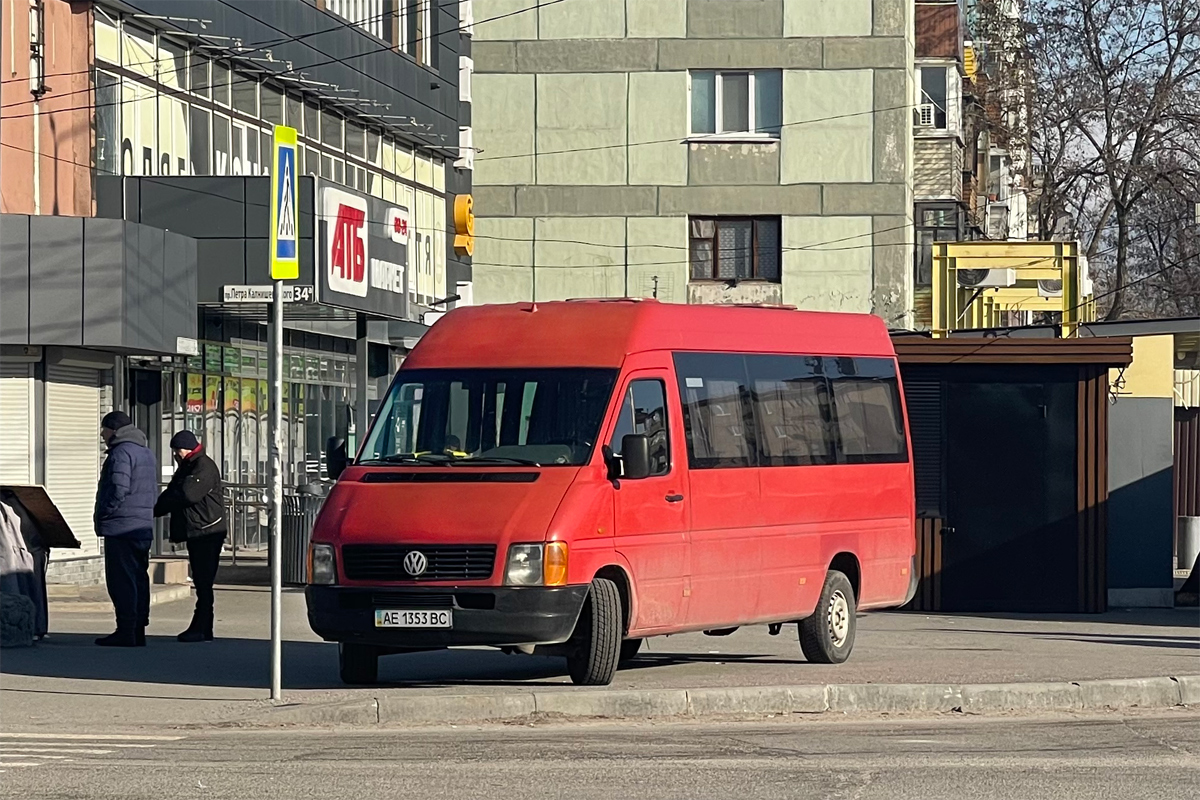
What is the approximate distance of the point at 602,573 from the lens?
13.5 m

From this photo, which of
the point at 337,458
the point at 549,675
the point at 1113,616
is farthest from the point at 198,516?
the point at 1113,616

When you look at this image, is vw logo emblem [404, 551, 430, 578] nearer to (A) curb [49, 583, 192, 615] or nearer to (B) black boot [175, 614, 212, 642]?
(B) black boot [175, 614, 212, 642]

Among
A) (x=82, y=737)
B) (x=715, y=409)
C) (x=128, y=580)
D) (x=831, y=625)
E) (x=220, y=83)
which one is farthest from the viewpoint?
→ (x=220, y=83)

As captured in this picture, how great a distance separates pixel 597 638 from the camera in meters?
13.3

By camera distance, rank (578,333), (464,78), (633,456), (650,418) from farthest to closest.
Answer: (464,78)
(578,333)
(650,418)
(633,456)

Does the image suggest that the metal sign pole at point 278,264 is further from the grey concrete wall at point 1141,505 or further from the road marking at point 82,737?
the grey concrete wall at point 1141,505

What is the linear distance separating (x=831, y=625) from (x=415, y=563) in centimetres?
380

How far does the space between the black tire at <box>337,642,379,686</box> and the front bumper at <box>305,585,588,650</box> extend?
428mm

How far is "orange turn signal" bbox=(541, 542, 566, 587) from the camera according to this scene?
42.3 ft

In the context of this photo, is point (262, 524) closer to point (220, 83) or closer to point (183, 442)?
point (220, 83)

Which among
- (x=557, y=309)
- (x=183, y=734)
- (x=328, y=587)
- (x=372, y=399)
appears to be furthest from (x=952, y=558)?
(x=372, y=399)

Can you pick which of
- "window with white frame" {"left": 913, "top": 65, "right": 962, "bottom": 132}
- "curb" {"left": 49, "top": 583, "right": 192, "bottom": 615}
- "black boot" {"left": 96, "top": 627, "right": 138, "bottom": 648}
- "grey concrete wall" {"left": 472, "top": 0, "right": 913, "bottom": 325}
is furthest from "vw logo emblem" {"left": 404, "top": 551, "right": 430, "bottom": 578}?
"window with white frame" {"left": 913, "top": 65, "right": 962, "bottom": 132}

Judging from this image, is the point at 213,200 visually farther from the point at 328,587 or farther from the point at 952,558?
the point at 328,587

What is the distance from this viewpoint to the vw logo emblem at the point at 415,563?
13.1 meters
